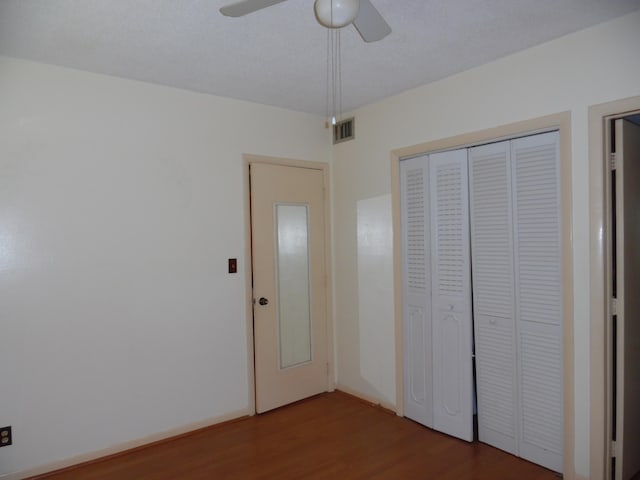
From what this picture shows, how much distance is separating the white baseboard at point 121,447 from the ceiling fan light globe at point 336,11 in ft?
9.63

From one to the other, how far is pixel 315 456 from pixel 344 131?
8.87 ft

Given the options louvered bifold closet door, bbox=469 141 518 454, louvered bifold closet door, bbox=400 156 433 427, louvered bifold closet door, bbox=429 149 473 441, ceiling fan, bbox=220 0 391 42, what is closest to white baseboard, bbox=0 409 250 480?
louvered bifold closet door, bbox=400 156 433 427

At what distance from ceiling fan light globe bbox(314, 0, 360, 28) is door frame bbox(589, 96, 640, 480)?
164 centimetres

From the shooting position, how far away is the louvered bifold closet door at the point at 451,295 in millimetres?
2984

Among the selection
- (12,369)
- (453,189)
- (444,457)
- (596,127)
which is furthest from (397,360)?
(12,369)

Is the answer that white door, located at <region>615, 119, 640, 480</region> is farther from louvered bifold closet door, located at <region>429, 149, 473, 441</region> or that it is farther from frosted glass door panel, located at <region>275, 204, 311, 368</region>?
frosted glass door panel, located at <region>275, 204, 311, 368</region>

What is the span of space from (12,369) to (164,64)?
2.10 meters

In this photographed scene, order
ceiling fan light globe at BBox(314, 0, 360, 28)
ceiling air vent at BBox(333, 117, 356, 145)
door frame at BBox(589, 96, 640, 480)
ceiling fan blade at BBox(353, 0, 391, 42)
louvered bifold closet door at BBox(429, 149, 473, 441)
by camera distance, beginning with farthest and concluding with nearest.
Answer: ceiling air vent at BBox(333, 117, 356, 145) → louvered bifold closet door at BBox(429, 149, 473, 441) → door frame at BBox(589, 96, 640, 480) → ceiling fan blade at BBox(353, 0, 391, 42) → ceiling fan light globe at BBox(314, 0, 360, 28)

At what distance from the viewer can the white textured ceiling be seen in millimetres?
2078

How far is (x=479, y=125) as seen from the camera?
2.88 m


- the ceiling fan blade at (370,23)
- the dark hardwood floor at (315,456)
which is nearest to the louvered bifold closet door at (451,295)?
the dark hardwood floor at (315,456)

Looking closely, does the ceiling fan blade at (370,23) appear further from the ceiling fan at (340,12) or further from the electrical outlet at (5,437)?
the electrical outlet at (5,437)

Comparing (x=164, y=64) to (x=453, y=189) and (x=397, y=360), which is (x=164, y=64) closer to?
(x=453, y=189)

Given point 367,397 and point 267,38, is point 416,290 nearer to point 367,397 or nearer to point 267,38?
point 367,397
